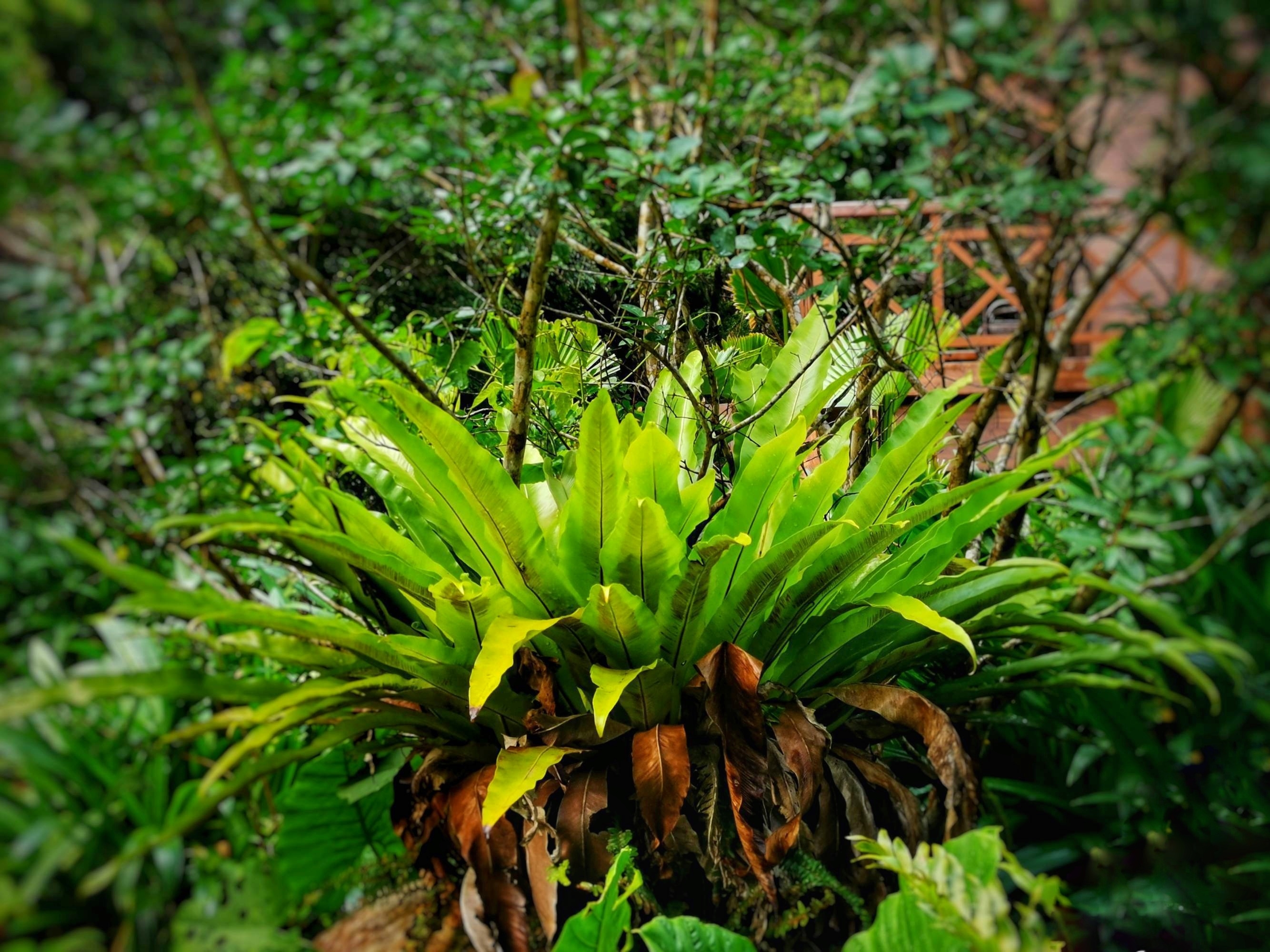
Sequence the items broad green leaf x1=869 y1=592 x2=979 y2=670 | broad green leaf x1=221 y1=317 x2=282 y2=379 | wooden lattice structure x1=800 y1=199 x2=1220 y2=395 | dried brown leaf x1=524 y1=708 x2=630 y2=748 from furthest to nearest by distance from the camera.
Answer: broad green leaf x1=221 y1=317 x2=282 y2=379, wooden lattice structure x1=800 y1=199 x2=1220 y2=395, dried brown leaf x1=524 y1=708 x2=630 y2=748, broad green leaf x1=869 y1=592 x2=979 y2=670

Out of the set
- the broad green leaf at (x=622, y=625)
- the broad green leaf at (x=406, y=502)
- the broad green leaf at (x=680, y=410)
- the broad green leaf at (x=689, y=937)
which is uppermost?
the broad green leaf at (x=680, y=410)

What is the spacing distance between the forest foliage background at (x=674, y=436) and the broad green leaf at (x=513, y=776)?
131mm

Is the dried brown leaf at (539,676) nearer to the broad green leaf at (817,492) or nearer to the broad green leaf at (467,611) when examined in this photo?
the broad green leaf at (467,611)

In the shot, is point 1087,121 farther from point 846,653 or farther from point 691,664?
point 691,664

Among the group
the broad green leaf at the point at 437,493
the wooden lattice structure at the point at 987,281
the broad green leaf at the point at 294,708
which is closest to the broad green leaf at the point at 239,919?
the broad green leaf at the point at 294,708

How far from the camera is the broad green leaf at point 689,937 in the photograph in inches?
37.2

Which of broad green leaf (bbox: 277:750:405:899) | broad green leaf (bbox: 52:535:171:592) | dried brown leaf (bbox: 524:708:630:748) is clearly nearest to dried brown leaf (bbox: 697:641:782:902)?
dried brown leaf (bbox: 524:708:630:748)

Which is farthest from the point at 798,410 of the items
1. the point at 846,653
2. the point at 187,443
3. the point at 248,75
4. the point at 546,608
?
the point at 248,75

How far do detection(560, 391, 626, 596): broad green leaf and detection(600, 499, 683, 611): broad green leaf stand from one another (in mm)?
16

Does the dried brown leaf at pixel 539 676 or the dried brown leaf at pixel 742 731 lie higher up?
the dried brown leaf at pixel 539 676

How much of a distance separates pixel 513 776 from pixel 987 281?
151cm

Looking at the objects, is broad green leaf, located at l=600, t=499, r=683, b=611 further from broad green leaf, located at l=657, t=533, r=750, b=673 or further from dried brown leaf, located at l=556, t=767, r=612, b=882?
dried brown leaf, located at l=556, t=767, r=612, b=882

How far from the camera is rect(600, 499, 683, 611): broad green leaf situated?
97 centimetres

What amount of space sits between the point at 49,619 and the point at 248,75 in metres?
2.27
